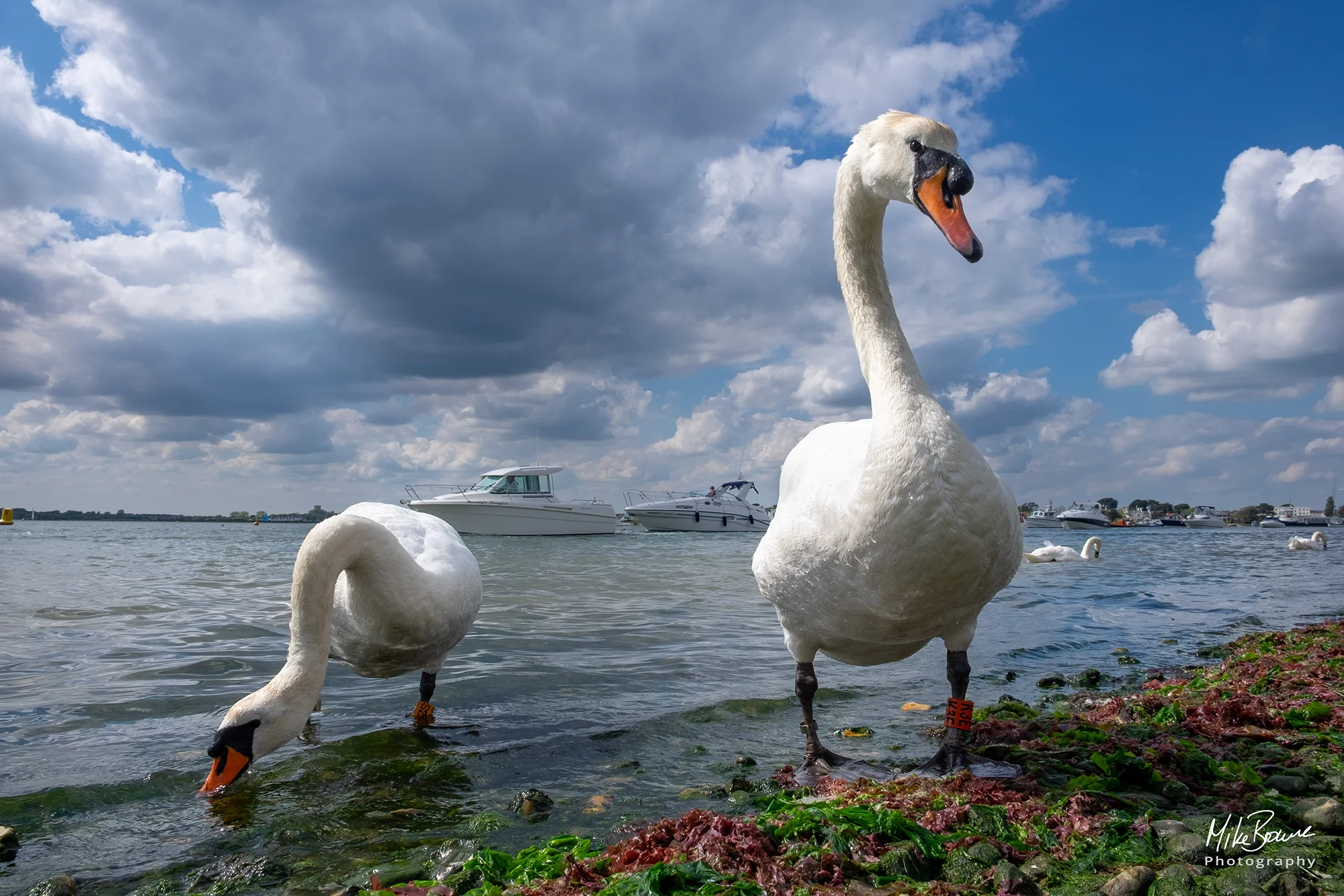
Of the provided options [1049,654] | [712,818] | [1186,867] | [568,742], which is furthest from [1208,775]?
[1049,654]

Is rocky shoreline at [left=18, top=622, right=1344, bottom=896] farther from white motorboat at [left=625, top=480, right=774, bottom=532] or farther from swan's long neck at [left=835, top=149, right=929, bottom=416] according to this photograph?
white motorboat at [left=625, top=480, right=774, bottom=532]

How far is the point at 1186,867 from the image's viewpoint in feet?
8.89

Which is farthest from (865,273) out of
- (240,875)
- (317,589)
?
(240,875)

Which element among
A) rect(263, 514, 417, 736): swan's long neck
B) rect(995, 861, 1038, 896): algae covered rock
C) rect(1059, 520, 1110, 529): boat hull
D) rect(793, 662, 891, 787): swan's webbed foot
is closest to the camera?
rect(995, 861, 1038, 896): algae covered rock

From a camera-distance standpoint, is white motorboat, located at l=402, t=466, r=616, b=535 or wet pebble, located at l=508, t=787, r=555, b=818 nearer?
wet pebble, located at l=508, t=787, r=555, b=818

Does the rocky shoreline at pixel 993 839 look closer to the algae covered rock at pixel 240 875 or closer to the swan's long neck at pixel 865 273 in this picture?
the algae covered rock at pixel 240 875

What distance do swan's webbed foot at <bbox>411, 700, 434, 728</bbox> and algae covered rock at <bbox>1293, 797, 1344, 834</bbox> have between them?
5212mm

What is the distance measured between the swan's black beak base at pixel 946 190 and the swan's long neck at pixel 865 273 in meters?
0.37

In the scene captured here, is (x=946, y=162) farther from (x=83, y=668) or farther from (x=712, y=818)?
(x=83, y=668)

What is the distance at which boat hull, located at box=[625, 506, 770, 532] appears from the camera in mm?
56469

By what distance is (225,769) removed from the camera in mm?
4285

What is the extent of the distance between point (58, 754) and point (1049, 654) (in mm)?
9071

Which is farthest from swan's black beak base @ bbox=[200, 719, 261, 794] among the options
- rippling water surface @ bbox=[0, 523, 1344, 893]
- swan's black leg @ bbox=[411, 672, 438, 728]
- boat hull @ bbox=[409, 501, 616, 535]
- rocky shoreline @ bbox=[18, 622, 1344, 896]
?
boat hull @ bbox=[409, 501, 616, 535]

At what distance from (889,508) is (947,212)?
4.36 ft
